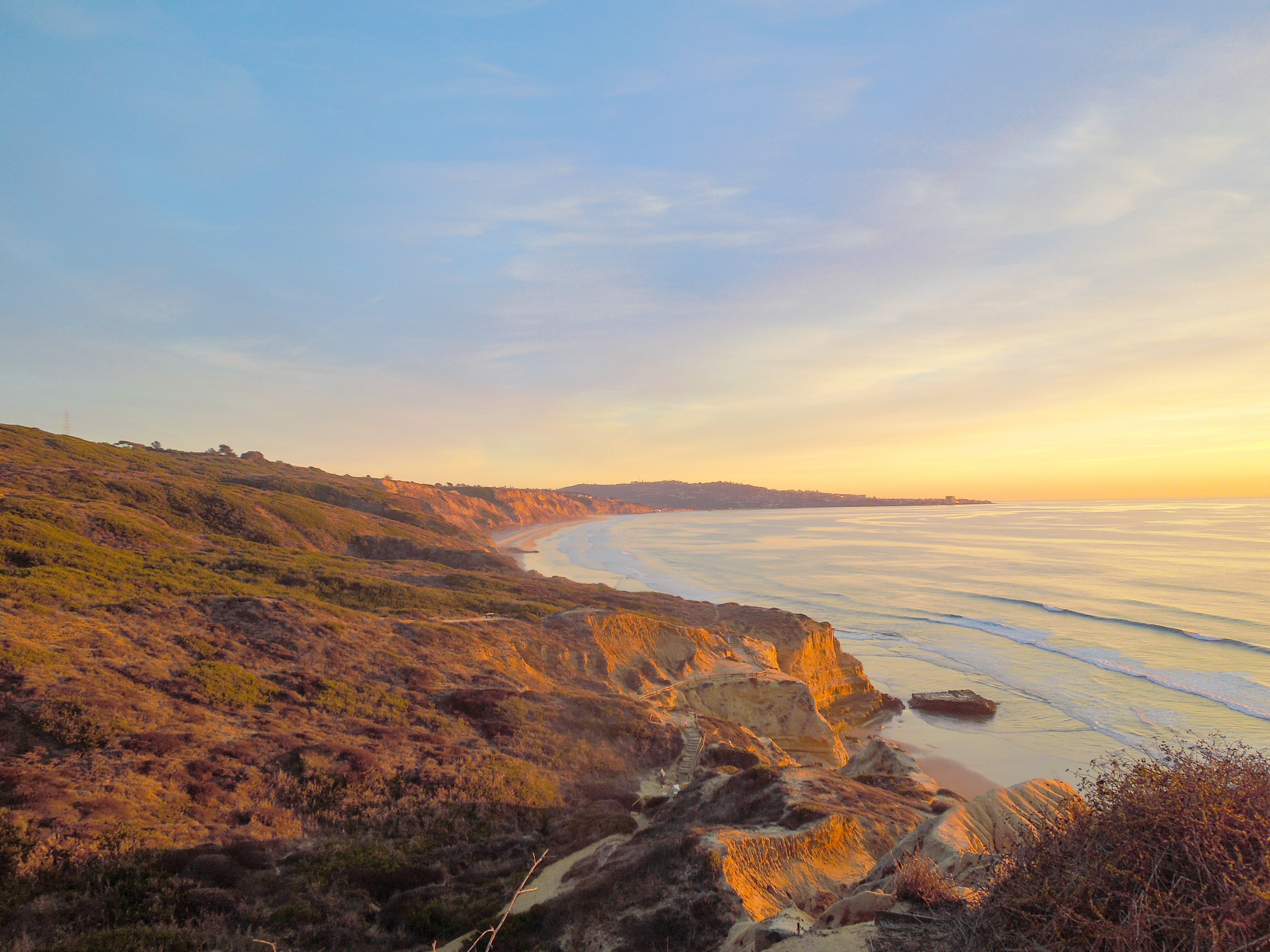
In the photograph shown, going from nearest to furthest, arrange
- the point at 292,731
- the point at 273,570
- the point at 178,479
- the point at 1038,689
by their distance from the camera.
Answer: the point at 292,731 → the point at 273,570 → the point at 1038,689 → the point at 178,479

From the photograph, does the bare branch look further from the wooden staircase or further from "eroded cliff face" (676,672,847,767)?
"eroded cliff face" (676,672,847,767)

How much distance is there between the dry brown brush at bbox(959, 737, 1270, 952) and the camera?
14.7 feet

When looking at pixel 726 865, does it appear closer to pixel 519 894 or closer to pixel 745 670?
pixel 519 894

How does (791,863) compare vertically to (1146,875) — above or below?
below

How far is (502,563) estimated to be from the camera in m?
53.2

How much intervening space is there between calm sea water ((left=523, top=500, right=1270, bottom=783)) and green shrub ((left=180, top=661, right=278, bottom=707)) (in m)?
26.0

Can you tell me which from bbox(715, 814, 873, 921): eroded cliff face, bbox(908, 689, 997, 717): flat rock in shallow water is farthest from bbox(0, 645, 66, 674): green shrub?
bbox(908, 689, 997, 717): flat rock in shallow water

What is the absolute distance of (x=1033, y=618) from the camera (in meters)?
46.8

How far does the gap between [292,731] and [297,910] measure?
6.33 meters

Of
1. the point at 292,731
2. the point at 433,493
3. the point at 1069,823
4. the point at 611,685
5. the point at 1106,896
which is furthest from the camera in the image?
the point at 433,493

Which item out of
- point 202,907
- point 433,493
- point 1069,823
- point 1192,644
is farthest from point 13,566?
point 433,493

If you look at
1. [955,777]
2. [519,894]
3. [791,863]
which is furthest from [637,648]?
[519,894]

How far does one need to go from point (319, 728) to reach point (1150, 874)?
1774 cm

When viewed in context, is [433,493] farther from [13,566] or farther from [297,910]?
[297,910]
